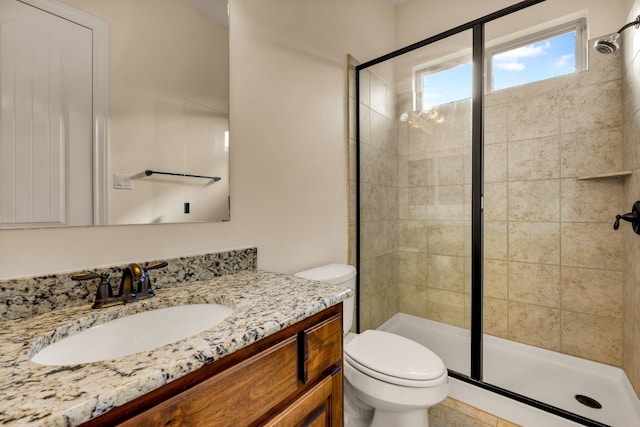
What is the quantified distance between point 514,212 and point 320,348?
6.57 ft

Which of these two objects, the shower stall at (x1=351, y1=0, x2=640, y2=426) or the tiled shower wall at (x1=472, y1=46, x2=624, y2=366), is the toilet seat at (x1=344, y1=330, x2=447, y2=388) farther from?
the tiled shower wall at (x1=472, y1=46, x2=624, y2=366)

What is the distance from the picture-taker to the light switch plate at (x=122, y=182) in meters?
0.94

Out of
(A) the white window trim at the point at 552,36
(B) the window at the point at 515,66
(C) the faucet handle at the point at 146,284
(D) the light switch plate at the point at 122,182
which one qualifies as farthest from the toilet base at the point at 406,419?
(A) the white window trim at the point at 552,36

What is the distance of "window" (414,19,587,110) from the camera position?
1.85 metres

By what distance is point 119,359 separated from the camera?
53 centimetres

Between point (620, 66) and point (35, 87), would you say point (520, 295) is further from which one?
point (35, 87)

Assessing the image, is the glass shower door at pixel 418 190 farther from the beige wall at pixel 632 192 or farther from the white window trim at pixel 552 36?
the beige wall at pixel 632 192

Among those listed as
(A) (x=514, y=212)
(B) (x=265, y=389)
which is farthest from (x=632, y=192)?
(B) (x=265, y=389)

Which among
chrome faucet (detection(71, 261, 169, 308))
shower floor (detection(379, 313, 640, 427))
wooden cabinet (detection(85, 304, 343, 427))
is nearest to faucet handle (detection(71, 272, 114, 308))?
chrome faucet (detection(71, 261, 169, 308))

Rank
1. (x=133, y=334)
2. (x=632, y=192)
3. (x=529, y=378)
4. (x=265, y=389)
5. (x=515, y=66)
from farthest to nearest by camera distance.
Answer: (x=515, y=66) < (x=529, y=378) < (x=632, y=192) < (x=133, y=334) < (x=265, y=389)

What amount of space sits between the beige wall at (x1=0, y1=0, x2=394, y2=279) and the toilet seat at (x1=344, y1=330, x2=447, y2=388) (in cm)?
51

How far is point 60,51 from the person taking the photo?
0.83 m

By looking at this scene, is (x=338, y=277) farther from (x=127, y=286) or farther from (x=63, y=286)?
(x=63, y=286)

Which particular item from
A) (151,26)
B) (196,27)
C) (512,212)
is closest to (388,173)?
(512,212)
